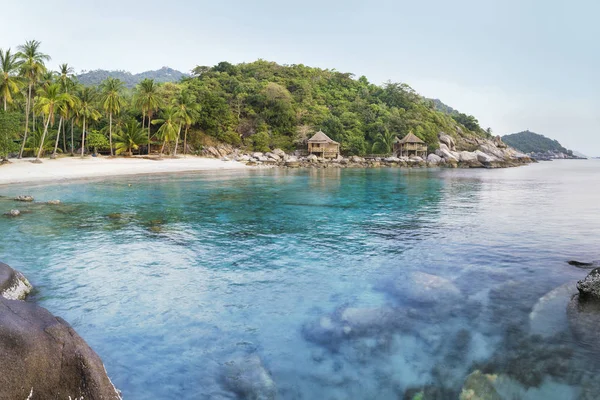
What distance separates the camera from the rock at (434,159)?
7461 cm

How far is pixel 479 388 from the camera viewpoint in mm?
5309

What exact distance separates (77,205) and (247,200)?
30.5ft

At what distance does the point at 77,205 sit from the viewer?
20.7 meters

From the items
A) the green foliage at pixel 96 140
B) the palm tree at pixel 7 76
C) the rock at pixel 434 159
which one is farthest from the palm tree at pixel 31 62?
the rock at pixel 434 159

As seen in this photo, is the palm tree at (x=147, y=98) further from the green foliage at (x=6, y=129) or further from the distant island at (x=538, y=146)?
the distant island at (x=538, y=146)

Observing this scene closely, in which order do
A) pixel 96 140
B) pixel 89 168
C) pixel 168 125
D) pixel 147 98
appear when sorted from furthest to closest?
pixel 147 98, pixel 168 125, pixel 96 140, pixel 89 168

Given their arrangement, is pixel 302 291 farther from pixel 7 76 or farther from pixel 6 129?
pixel 7 76

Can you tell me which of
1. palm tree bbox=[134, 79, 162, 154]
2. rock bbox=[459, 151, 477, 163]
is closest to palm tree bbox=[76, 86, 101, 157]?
palm tree bbox=[134, 79, 162, 154]

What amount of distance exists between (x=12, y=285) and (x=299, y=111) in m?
75.6

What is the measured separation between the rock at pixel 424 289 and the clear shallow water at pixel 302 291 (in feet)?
0.34

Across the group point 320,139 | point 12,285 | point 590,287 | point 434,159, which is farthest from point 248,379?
point 434,159

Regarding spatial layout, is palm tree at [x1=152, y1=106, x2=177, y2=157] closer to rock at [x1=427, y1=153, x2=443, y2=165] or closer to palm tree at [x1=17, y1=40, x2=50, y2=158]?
palm tree at [x1=17, y1=40, x2=50, y2=158]

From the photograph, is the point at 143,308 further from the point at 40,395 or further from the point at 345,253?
the point at 345,253

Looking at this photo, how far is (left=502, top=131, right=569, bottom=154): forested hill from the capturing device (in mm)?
180750
